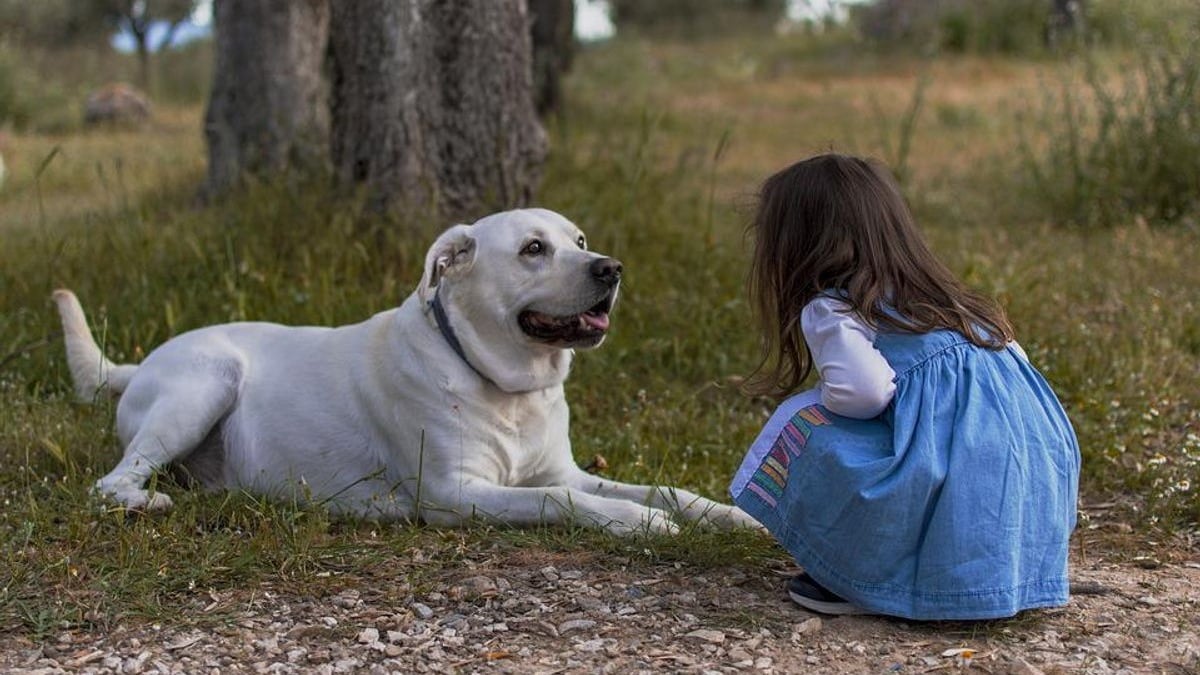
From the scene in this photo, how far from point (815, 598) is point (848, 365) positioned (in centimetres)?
63

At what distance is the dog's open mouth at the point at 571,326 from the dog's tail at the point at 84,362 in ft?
5.72

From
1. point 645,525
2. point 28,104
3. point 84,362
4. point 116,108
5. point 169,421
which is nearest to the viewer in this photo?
point 645,525

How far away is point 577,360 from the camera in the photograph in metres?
5.82

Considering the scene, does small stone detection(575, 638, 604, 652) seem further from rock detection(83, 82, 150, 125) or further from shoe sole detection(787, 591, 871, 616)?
rock detection(83, 82, 150, 125)

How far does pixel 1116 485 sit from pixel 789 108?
9355 mm

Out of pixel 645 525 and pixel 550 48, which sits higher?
pixel 550 48

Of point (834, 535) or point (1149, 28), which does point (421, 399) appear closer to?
point (834, 535)

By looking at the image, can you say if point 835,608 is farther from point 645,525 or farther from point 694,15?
point 694,15

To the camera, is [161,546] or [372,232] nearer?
[161,546]

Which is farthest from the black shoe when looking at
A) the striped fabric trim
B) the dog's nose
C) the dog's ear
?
the dog's ear

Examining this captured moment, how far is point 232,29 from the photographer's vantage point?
27.9 feet

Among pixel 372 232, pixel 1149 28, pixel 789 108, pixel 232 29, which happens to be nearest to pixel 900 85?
pixel 789 108

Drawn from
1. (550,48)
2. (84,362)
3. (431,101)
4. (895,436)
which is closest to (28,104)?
(550,48)

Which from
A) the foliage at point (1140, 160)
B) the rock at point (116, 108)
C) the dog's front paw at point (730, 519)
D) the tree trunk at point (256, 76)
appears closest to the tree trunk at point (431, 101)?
the tree trunk at point (256, 76)
